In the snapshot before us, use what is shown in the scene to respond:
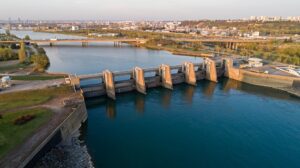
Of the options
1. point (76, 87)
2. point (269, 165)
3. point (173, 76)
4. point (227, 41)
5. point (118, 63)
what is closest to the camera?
point (269, 165)

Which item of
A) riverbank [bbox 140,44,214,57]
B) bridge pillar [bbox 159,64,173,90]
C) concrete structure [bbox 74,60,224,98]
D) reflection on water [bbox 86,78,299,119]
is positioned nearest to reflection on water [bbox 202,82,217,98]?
reflection on water [bbox 86,78,299,119]

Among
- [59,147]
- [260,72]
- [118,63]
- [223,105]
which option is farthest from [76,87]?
[260,72]

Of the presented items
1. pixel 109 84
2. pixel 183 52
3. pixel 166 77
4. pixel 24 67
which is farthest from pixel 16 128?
pixel 183 52

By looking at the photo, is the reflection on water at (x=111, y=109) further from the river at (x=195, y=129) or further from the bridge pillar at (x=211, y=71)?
the bridge pillar at (x=211, y=71)

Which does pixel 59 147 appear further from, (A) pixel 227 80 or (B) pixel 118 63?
(B) pixel 118 63

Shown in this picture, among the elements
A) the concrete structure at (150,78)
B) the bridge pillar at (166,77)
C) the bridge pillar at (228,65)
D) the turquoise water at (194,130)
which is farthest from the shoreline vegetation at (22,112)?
the bridge pillar at (228,65)

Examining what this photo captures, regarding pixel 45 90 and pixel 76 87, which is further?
pixel 76 87

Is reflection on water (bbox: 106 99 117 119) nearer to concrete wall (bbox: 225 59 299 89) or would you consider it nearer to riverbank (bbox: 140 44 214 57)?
concrete wall (bbox: 225 59 299 89)
